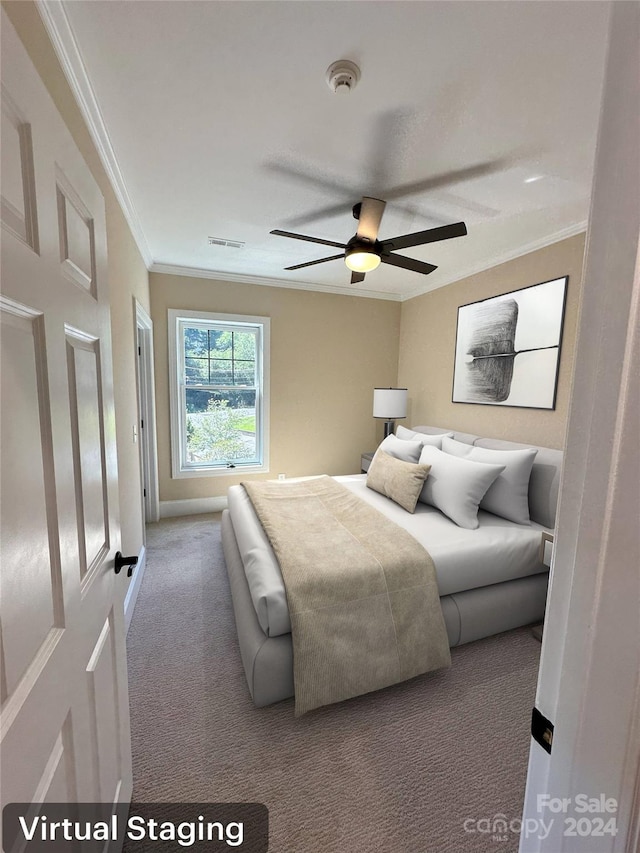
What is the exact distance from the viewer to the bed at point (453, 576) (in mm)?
1650

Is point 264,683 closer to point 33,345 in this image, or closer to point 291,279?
point 33,345

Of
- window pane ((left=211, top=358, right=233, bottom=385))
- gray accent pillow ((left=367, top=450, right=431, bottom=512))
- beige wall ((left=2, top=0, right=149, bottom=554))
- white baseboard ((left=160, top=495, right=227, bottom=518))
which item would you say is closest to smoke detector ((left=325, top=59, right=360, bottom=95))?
beige wall ((left=2, top=0, right=149, bottom=554))

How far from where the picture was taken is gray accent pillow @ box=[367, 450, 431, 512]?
2.66m

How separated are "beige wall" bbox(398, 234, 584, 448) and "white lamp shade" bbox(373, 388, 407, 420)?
1.20 ft

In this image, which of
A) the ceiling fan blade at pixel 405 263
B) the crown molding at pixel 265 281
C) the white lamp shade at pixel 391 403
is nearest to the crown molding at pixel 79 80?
the crown molding at pixel 265 281

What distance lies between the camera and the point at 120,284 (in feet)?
7.45

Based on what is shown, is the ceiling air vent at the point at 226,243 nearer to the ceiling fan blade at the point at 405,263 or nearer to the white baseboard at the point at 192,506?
the ceiling fan blade at the point at 405,263

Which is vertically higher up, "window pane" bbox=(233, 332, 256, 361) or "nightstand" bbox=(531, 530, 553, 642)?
"window pane" bbox=(233, 332, 256, 361)

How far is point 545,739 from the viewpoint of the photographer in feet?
1.98

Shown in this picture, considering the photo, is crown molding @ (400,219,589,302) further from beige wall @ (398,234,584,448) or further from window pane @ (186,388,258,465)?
window pane @ (186,388,258,465)

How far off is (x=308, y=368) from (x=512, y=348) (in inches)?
85.2

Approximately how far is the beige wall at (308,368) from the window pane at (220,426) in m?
0.24

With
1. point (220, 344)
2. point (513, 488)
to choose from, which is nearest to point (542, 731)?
point (513, 488)

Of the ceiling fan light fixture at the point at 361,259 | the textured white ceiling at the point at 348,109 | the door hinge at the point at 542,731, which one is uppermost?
the textured white ceiling at the point at 348,109
